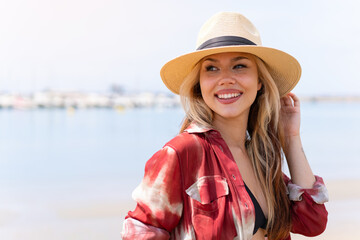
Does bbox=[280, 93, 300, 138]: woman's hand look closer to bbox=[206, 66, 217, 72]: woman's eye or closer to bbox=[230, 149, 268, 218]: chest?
bbox=[230, 149, 268, 218]: chest

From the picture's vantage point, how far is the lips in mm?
1754

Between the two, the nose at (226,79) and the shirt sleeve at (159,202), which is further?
the nose at (226,79)

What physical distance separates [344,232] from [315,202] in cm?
385

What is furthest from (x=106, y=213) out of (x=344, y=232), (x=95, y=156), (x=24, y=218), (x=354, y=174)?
(x=95, y=156)

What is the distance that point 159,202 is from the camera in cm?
150

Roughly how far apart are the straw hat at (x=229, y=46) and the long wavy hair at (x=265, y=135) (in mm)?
59

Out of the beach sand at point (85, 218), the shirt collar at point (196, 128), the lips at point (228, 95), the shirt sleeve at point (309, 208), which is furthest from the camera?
the beach sand at point (85, 218)

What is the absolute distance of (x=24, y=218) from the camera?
634cm

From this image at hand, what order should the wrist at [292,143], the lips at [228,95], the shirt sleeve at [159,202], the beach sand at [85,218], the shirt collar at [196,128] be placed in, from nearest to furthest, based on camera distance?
1. the shirt sleeve at [159,202]
2. the shirt collar at [196,128]
3. the lips at [228,95]
4. the wrist at [292,143]
5. the beach sand at [85,218]

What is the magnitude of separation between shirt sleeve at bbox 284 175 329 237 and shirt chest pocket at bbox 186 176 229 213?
19.2 inches

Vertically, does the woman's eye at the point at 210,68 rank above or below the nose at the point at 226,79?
above

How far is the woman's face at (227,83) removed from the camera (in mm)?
1757

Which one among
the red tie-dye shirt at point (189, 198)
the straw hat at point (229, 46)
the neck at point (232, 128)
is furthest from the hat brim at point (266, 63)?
the red tie-dye shirt at point (189, 198)

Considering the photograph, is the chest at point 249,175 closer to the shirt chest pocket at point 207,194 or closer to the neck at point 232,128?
the neck at point 232,128
